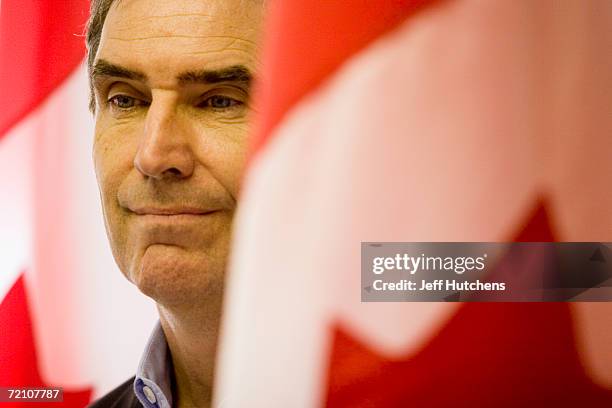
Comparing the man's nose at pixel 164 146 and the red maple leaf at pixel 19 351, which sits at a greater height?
the man's nose at pixel 164 146

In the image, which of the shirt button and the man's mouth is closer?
the man's mouth

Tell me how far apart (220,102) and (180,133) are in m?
0.08

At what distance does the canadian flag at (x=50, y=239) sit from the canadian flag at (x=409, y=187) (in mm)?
269

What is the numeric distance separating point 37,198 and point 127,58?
0.26 meters

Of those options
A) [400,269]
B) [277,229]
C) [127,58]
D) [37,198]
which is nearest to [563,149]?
[400,269]

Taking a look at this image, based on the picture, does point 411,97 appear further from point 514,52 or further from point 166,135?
point 166,135

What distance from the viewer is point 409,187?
949mm

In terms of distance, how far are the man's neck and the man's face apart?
0.16ft

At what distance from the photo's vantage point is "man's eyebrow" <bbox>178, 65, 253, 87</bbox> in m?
1.03

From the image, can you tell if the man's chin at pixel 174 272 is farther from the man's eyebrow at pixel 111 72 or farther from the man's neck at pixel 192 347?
the man's eyebrow at pixel 111 72

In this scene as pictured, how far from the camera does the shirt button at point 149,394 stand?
1.15 m

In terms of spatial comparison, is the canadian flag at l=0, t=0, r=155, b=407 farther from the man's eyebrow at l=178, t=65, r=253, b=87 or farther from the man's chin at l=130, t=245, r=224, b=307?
the man's eyebrow at l=178, t=65, r=253, b=87
